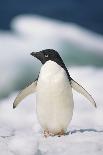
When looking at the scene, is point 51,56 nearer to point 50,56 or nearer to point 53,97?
point 50,56

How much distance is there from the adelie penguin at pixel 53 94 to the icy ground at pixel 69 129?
13cm

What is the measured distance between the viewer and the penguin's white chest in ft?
18.6

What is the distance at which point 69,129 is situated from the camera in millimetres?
6648

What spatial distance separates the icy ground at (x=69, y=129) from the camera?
496cm

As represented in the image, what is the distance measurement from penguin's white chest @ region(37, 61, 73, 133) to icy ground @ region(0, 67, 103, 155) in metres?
0.13

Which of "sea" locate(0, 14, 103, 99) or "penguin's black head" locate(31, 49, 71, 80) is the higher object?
"sea" locate(0, 14, 103, 99)

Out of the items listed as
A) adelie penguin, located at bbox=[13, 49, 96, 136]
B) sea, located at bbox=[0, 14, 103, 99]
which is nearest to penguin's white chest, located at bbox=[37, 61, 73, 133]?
adelie penguin, located at bbox=[13, 49, 96, 136]

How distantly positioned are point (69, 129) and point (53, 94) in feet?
3.37

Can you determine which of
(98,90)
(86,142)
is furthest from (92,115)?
(86,142)

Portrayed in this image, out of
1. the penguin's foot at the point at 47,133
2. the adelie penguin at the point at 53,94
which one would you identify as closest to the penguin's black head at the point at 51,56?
the adelie penguin at the point at 53,94

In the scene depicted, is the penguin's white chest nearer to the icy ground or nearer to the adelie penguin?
the adelie penguin

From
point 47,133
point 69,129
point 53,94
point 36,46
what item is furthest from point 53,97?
point 36,46

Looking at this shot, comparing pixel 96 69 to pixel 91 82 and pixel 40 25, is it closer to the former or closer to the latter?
pixel 91 82

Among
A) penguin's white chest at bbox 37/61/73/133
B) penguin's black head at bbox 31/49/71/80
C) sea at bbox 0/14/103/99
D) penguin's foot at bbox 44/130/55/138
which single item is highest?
sea at bbox 0/14/103/99
